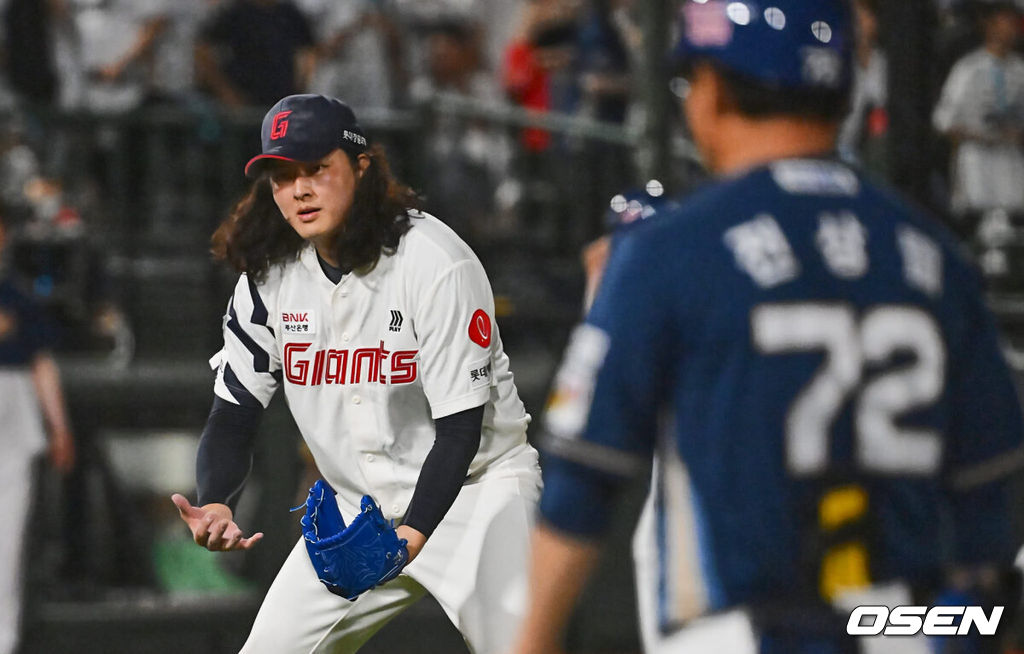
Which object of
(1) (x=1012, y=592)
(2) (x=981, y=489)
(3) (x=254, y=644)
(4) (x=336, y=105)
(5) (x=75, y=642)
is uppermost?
(4) (x=336, y=105)

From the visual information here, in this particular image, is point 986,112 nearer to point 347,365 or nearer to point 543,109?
point 543,109

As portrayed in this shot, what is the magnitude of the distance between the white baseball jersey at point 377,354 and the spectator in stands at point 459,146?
5095 millimetres

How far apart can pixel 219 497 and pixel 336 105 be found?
103 cm

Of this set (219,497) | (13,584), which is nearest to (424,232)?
(219,497)

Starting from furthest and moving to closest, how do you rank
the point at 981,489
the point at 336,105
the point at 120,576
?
the point at 120,576
the point at 336,105
the point at 981,489

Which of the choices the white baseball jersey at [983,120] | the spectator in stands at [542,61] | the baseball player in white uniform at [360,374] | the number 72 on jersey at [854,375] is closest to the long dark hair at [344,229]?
the baseball player in white uniform at [360,374]

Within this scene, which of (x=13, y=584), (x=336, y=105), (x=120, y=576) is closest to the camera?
(x=336, y=105)

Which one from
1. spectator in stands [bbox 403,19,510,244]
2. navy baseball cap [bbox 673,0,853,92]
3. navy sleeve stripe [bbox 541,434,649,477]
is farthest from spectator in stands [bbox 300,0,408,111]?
navy sleeve stripe [bbox 541,434,649,477]

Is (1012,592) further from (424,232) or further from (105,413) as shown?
(105,413)

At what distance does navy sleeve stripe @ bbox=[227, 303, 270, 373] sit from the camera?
13.1 feet

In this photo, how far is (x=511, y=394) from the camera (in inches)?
164

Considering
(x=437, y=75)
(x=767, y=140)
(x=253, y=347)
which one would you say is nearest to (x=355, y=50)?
(x=437, y=75)

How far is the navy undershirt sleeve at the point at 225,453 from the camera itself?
392 centimetres

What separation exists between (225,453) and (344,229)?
26.0 inches
